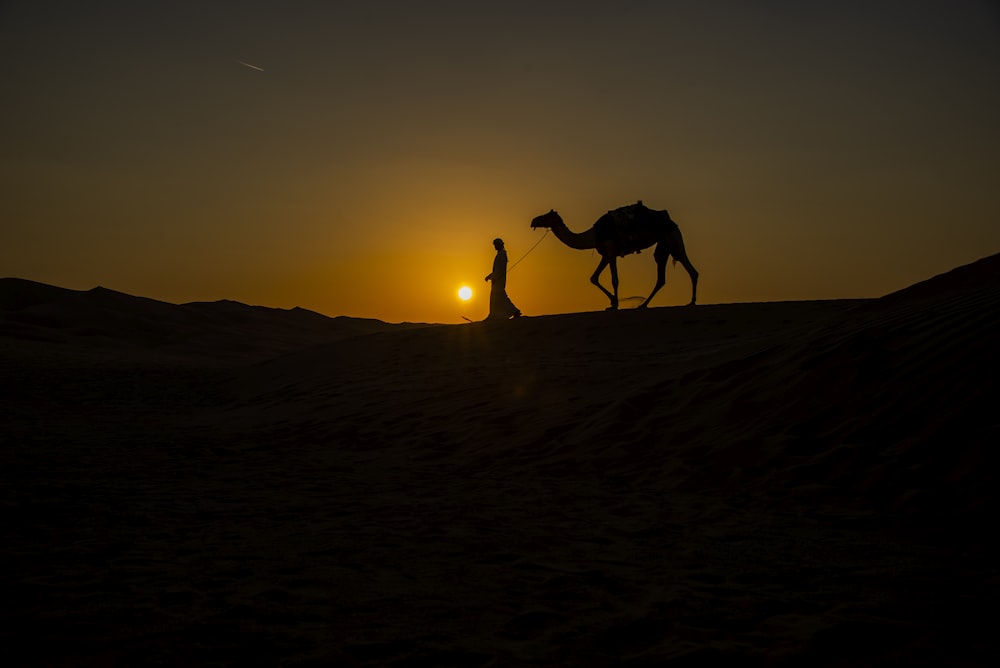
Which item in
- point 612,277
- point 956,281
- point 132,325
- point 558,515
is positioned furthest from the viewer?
point 132,325

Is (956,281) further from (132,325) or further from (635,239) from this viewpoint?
(132,325)

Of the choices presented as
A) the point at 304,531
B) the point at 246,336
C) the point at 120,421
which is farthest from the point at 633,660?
the point at 246,336

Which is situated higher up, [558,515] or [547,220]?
[547,220]

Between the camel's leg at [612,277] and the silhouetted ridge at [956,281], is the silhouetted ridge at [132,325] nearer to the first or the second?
the camel's leg at [612,277]

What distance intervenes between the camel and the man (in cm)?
198

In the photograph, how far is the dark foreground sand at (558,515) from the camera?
2479 mm

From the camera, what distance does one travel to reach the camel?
1727cm

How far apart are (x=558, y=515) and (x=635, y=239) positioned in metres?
13.5

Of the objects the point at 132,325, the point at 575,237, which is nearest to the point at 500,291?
the point at 575,237

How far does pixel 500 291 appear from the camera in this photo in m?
17.4

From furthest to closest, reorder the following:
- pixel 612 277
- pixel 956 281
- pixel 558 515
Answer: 1. pixel 612 277
2. pixel 956 281
3. pixel 558 515

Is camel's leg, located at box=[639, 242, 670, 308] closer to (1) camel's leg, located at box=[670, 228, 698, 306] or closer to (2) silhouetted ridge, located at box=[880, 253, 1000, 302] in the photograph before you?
(1) camel's leg, located at box=[670, 228, 698, 306]

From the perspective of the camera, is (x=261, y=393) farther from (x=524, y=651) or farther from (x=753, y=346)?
(x=524, y=651)

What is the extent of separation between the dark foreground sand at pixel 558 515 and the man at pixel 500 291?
6.64m
